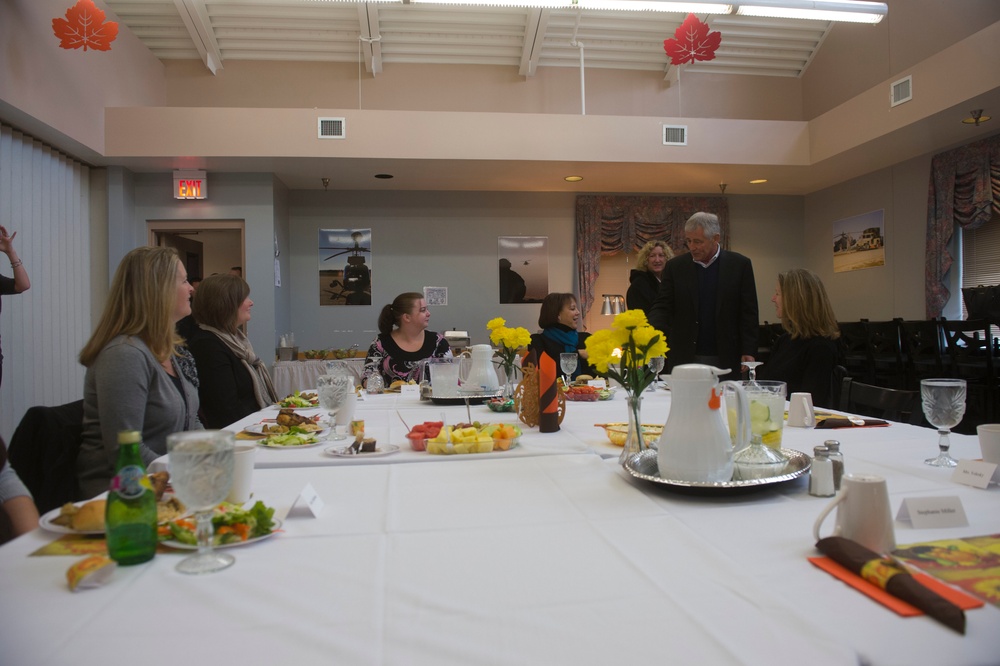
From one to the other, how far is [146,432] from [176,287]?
44 centimetres

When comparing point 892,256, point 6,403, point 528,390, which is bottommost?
point 6,403

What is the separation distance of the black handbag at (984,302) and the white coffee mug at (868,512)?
4918 mm

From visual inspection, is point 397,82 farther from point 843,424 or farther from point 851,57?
point 843,424

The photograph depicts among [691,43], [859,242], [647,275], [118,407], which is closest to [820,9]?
[691,43]

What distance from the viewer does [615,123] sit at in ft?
19.8

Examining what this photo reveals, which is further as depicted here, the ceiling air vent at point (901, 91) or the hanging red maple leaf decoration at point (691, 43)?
the hanging red maple leaf decoration at point (691, 43)

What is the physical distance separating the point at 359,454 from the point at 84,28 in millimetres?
4470

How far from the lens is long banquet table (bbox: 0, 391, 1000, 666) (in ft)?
2.04

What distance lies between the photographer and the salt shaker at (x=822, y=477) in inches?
43.9

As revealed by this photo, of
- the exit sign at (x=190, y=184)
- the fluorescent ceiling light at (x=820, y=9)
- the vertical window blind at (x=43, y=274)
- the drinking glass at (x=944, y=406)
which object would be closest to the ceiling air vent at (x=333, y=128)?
the exit sign at (x=190, y=184)

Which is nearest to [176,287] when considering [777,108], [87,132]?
[87,132]

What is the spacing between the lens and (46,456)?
165cm

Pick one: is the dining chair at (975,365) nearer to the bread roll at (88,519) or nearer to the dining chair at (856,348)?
the dining chair at (856,348)

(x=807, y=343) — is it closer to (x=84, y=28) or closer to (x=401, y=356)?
(x=401, y=356)
